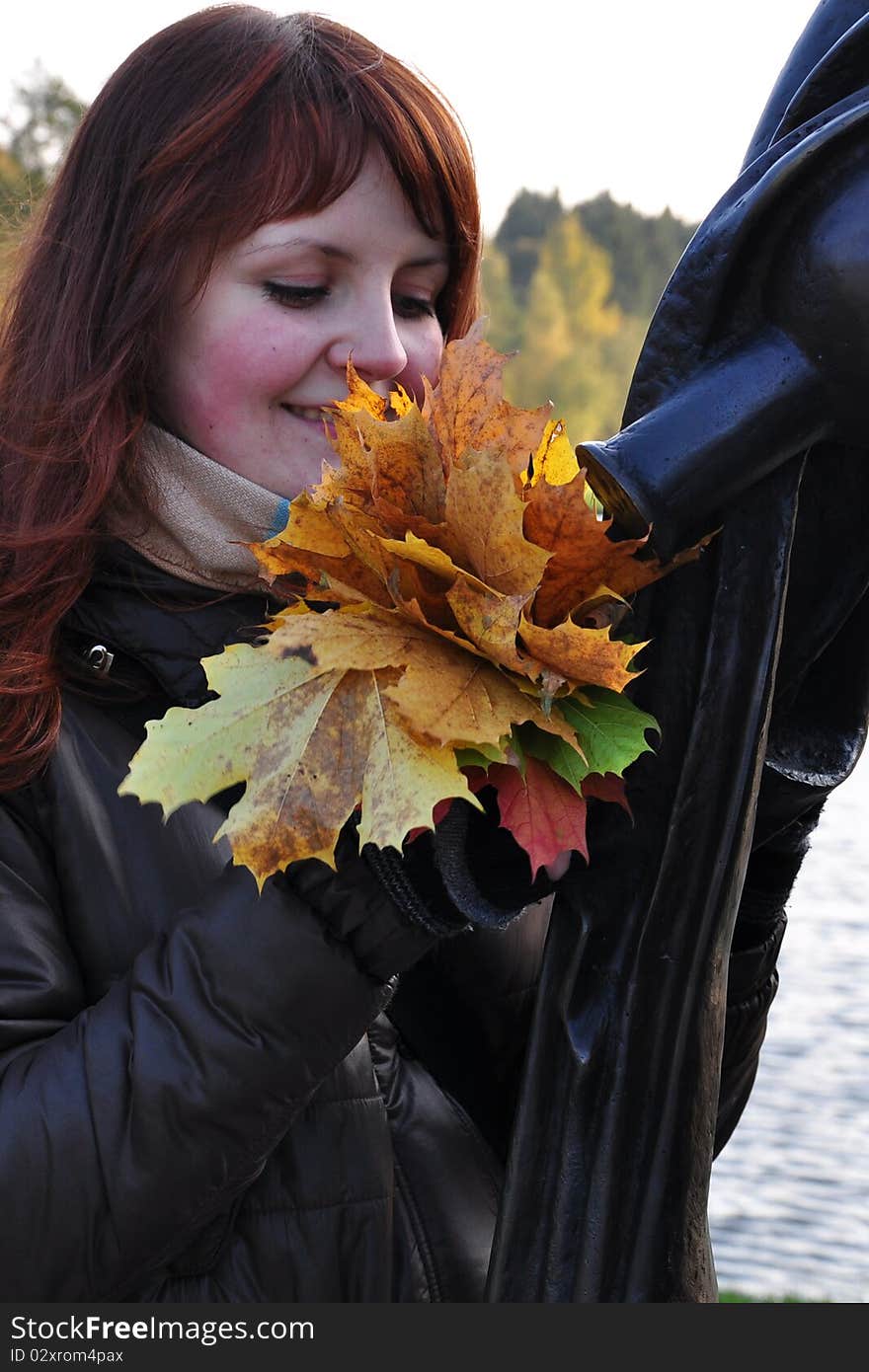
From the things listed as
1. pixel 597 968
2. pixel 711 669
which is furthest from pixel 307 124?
pixel 597 968

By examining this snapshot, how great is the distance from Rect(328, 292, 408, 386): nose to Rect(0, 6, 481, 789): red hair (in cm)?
13

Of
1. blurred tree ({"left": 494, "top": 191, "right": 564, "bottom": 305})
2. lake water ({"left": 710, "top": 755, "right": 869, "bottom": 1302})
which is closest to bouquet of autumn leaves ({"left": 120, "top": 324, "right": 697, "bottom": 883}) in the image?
lake water ({"left": 710, "top": 755, "right": 869, "bottom": 1302})

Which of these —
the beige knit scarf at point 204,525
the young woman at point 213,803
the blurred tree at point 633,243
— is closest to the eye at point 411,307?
the young woman at point 213,803

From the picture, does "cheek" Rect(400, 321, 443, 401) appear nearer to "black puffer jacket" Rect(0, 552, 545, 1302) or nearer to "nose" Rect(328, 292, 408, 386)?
"nose" Rect(328, 292, 408, 386)

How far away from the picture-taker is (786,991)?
24.5 ft

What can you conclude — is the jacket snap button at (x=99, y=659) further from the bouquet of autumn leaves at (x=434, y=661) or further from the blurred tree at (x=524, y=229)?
the blurred tree at (x=524, y=229)

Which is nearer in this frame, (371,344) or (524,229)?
(371,344)

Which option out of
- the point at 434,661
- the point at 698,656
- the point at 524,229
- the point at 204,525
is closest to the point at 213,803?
the point at 204,525

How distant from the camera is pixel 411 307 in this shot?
1977 millimetres

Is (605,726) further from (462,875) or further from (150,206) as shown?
(150,206)

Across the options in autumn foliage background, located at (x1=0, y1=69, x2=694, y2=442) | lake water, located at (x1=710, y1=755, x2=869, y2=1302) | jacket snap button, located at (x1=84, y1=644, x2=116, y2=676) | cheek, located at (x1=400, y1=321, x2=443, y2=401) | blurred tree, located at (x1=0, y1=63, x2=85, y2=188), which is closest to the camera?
jacket snap button, located at (x1=84, y1=644, x2=116, y2=676)

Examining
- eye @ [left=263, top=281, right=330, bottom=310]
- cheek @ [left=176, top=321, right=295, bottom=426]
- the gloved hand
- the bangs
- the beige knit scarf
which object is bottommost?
the gloved hand

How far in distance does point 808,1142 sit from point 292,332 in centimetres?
468

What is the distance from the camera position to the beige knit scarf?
71.3 inches
